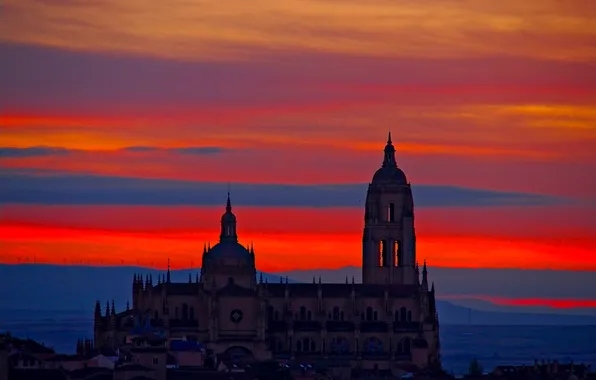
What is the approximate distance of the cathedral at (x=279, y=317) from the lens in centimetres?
19000

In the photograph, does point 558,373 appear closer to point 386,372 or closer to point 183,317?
point 386,372

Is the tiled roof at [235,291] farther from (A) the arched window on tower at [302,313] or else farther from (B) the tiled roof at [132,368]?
(B) the tiled roof at [132,368]

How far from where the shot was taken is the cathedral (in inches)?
7480

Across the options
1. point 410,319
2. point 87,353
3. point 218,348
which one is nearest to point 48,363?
point 87,353

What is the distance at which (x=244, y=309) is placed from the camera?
191m

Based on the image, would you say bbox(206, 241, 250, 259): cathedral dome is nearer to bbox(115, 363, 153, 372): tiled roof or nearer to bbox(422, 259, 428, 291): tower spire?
bbox(422, 259, 428, 291): tower spire

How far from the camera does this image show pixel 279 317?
642 ft

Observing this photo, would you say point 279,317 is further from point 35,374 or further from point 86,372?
point 35,374

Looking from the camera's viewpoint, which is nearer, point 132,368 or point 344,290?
point 132,368

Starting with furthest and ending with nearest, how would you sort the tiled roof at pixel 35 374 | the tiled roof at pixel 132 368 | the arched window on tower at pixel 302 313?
1. the arched window on tower at pixel 302 313
2. the tiled roof at pixel 132 368
3. the tiled roof at pixel 35 374

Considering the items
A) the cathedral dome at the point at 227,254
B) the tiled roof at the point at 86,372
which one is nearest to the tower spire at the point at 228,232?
the cathedral dome at the point at 227,254

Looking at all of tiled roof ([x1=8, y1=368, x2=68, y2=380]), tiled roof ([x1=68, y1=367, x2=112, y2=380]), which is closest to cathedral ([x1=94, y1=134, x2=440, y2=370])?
tiled roof ([x1=68, y1=367, x2=112, y2=380])

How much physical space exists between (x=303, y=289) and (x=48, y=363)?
36.5 metres

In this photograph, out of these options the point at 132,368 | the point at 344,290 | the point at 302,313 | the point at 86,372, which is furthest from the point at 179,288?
the point at 132,368
